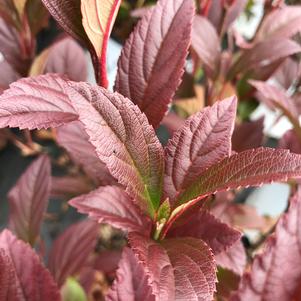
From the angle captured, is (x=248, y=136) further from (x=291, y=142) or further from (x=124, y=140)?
(x=124, y=140)

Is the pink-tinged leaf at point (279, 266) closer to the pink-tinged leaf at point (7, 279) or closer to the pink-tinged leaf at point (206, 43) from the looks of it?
the pink-tinged leaf at point (7, 279)

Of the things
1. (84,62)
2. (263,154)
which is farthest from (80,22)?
(84,62)

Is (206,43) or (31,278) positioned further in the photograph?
(206,43)

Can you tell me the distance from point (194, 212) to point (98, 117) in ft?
0.48

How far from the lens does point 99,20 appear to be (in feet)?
1.30

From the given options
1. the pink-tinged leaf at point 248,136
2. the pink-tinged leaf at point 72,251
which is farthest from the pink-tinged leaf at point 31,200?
the pink-tinged leaf at point 248,136

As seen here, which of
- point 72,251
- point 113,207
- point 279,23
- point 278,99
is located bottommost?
point 72,251

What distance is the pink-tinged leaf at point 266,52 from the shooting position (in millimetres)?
719

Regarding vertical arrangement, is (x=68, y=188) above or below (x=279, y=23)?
below

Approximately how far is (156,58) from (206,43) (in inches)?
10.5

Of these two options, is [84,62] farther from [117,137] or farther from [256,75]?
[117,137]

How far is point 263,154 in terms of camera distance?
374 millimetres

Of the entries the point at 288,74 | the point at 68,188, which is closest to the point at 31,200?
the point at 68,188

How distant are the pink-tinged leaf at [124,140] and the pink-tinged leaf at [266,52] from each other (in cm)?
39
